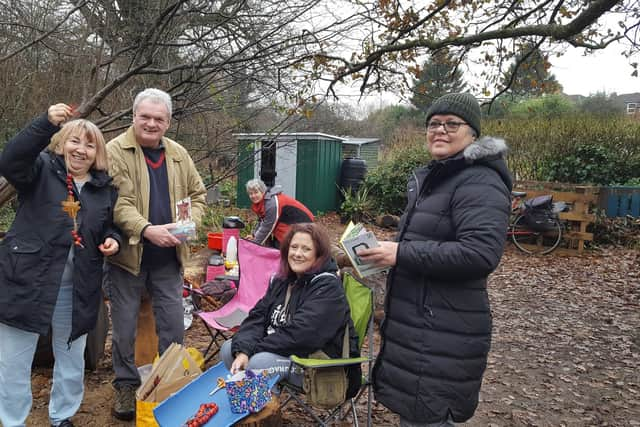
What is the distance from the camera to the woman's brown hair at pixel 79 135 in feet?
7.27

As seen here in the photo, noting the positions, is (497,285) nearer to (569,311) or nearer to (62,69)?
(569,311)

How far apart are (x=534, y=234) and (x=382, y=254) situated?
25.0 feet

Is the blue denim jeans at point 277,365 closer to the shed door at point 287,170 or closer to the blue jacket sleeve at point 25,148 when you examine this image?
the blue jacket sleeve at point 25,148

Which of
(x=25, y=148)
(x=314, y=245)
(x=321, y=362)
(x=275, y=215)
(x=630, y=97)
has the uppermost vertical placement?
(x=630, y=97)

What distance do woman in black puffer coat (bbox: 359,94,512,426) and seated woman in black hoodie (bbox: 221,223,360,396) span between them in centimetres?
57

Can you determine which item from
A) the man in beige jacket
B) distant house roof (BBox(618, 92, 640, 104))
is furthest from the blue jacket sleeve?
distant house roof (BBox(618, 92, 640, 104))

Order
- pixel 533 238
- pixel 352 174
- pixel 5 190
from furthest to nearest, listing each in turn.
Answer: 1. pixel 352 174
2. pixel 533 238
3. pixel 5 190

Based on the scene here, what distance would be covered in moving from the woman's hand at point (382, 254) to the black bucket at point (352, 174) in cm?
986

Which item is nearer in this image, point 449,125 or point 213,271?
point 449,125

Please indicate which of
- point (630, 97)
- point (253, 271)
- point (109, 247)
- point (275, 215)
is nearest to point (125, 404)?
point (109, 247)

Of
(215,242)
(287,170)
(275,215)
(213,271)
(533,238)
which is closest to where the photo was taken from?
(275,215)

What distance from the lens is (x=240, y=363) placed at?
2305mm

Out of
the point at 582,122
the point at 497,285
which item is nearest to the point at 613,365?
the point at 497,285

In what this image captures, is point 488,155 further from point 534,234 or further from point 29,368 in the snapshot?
point 534,234
